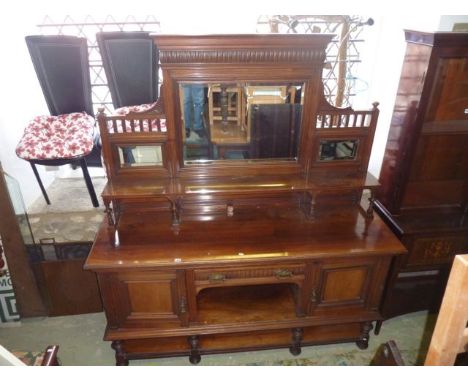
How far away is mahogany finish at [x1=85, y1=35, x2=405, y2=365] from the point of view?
1425 millimetres

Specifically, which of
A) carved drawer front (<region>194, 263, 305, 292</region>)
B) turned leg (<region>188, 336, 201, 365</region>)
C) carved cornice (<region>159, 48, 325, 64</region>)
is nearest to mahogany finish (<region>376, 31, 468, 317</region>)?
carved cornice (<region>159, 48, 325, 64</region>)

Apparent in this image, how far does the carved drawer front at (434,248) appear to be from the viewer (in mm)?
1681

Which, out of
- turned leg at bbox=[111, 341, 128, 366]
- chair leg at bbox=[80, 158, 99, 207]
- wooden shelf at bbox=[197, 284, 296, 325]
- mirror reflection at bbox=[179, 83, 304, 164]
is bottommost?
turned leg at bbox=[111, 341, 128, 366]

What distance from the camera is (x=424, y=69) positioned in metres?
1.46

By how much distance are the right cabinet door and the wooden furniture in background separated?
2.48ft

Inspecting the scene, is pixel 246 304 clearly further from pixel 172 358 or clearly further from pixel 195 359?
pixel 172 358

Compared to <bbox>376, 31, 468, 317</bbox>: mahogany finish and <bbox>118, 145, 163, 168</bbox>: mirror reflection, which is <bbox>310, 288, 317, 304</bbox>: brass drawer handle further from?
<bbox>118, 145, 163, 168</bbox>: mirror reflection

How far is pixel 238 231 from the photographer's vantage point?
1.58 meters

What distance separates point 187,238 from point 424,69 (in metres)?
1.24

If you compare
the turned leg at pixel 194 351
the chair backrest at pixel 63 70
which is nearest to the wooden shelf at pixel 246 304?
the turned leg at pixel 194 351

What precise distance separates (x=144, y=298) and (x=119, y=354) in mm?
361

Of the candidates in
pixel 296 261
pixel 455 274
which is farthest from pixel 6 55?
pixel 455 274

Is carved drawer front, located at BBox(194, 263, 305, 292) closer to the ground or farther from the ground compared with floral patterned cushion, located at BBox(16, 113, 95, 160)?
closer to the ground
